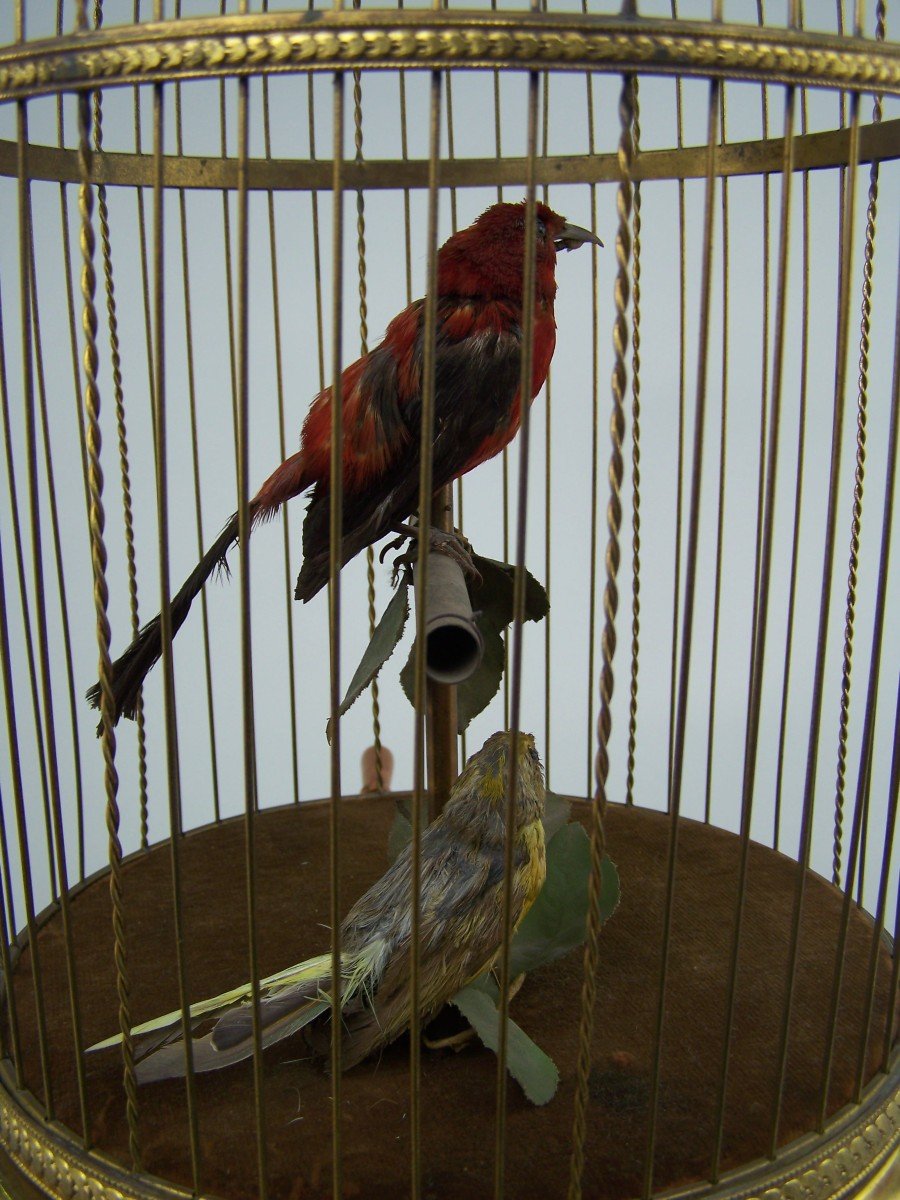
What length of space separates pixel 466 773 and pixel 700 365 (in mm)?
547

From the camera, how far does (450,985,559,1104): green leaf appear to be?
98 cm

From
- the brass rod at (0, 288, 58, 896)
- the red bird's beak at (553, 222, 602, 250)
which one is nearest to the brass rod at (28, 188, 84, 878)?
the brass rod at (0, 288, 58, 896)

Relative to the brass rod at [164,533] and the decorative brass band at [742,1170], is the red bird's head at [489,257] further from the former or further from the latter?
the decorative brass band at [742,1170]

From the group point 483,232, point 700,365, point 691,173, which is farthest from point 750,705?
point 691,173

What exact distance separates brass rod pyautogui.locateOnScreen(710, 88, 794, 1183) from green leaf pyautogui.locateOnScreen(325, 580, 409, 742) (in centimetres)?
31

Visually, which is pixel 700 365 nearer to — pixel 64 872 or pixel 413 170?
pixel 64 872

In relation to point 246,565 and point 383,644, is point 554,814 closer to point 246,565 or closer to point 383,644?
point 383,644

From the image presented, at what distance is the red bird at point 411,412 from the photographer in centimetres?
117

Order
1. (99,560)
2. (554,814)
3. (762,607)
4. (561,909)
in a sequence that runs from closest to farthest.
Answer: (99,560)
(762,607)
(561,909)
(554,814)

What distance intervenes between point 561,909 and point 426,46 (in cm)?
80

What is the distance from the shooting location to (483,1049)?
1.11 meters

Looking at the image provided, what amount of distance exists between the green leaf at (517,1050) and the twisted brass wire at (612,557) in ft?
0.42

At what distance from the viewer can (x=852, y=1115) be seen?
1.01 m

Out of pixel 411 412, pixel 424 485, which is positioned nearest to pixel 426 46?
pixel 424 485
